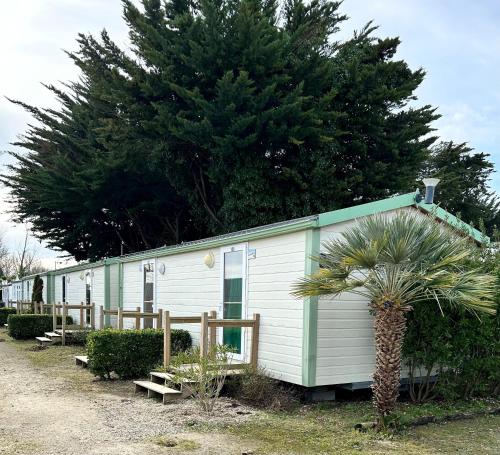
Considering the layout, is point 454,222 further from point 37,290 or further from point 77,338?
point 37,290

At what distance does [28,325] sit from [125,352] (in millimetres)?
9279

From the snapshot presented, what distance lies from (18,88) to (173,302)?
57.0 ft

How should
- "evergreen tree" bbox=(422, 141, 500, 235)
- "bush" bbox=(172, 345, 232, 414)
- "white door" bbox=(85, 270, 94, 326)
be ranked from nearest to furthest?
"bush" bbox=(172, 345, 232, 414) < "white door" bbox=(85, 270, 94, 326) < "evergreen tree" bbox=(422, 141, 500, 235)

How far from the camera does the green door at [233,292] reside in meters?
8.57

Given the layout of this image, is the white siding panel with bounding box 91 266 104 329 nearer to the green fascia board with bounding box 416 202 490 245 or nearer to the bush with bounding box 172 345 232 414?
the bush with bounding box 172 345 232 414

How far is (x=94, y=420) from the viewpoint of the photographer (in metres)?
6.31

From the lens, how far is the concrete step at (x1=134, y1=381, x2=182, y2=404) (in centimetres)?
711

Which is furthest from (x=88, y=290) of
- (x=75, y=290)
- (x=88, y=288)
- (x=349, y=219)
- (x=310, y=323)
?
(x=349, y=219)

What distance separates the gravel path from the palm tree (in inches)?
69.2

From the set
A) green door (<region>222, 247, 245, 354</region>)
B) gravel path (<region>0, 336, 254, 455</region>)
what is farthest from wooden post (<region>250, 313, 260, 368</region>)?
gravel path (<region>0, 336, 254, 455</region>)

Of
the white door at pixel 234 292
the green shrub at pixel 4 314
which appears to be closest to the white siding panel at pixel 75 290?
the green shrub at pixel 4 314

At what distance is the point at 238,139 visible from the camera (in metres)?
15.0

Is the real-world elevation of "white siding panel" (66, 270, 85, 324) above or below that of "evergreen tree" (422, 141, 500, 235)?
below

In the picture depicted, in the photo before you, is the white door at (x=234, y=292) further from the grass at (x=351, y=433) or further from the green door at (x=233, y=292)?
the grass at (x=351, y=433)
